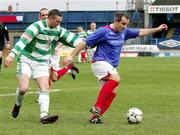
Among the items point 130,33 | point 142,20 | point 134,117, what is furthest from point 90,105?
point 142,20

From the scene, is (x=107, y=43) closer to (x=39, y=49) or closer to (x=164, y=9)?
(x=39, y=49)

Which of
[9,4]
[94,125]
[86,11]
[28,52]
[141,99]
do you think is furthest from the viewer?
[9,4]

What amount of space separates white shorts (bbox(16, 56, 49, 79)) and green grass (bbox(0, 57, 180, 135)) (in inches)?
32.2

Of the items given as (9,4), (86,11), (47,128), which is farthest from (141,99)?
(9,4)

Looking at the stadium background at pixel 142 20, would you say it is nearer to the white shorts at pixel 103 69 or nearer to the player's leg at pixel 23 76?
the white shorts at pixel 103 69

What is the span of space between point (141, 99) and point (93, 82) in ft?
20.0

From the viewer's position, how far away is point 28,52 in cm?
1083

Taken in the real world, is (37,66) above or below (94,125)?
above

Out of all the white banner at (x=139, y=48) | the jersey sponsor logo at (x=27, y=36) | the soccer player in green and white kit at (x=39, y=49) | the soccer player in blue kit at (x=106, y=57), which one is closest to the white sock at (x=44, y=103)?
the soccer player in green and white kit at (x=39, y=49)

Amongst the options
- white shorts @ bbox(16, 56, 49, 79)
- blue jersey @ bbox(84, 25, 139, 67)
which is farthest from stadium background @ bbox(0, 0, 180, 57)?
white shorts @ bbox(16, 56, 49, 79)

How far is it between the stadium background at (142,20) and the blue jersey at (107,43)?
3873 centimetres

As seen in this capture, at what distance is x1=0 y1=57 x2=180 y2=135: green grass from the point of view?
9523 millimetres

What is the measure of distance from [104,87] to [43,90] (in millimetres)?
1063

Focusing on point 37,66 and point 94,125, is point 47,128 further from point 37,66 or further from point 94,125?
point 37,66
